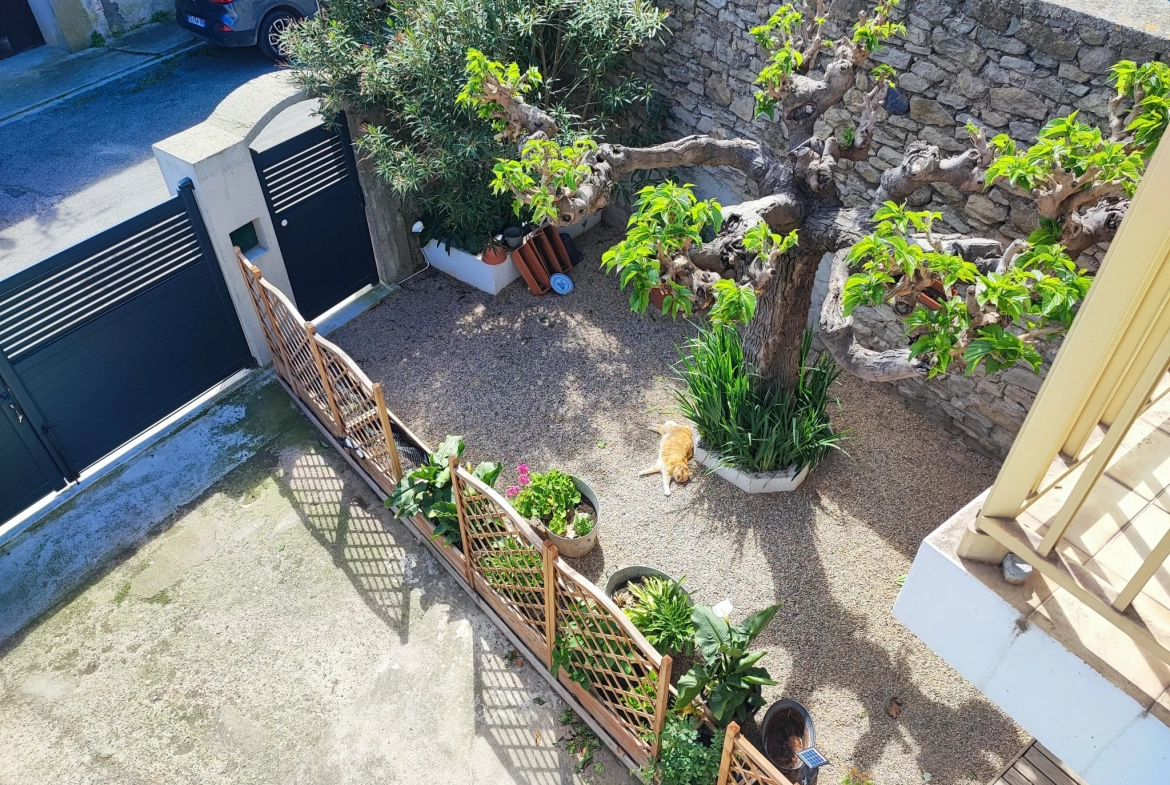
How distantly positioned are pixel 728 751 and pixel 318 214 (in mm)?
5888

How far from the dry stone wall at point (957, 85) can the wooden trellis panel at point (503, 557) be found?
3.97 m

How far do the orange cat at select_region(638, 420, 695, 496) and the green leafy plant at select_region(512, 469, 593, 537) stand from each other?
82 centimetres

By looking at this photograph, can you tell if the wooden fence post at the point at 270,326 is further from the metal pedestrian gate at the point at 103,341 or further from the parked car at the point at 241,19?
the parked car at the point at 241,19

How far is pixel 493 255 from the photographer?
8.28m

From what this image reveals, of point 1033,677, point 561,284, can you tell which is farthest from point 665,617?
point 561,284

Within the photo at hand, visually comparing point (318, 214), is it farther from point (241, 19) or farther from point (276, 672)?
point (241, 19)

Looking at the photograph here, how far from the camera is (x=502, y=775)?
5008 millimetres

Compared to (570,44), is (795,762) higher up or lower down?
lower down

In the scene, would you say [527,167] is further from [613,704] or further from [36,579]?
[36,579]

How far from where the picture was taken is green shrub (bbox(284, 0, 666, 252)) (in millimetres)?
7234

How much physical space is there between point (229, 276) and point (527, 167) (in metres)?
3.40

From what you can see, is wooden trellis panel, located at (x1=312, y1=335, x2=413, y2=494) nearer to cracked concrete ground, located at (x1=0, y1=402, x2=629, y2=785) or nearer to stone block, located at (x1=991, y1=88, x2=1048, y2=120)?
cracked concrete ground, located at (x1=0, y1=402, x2=629, y2=785)

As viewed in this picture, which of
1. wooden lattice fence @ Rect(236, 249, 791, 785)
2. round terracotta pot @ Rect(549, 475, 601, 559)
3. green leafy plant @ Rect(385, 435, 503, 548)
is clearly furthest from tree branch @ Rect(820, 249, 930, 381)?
green leafy plant @ Rect(385, 435, 503, 548)

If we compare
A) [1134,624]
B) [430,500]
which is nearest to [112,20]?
[430,500]
